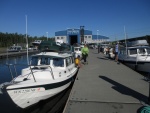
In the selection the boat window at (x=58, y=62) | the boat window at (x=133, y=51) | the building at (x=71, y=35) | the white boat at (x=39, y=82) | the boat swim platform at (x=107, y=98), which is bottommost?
the boat swim platform at (x=107, y=98)

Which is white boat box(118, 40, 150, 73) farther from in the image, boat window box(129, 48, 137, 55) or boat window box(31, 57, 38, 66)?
boat window box(31, 57, 38, 66)

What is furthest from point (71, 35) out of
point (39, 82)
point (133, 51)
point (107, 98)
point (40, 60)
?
point (107, 98)

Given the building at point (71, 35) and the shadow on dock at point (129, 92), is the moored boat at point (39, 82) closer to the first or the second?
the shadow on dock at point (129, 92)

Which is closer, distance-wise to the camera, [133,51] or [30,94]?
[30,94]

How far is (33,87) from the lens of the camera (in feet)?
24.1

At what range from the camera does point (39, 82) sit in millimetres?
7680

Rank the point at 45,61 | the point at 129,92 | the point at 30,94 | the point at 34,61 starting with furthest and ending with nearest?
the point at 34,61 → the point at 45,61 → the point at 129,92 → the point at 30,94

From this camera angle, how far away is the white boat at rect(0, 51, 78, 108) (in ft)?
23.3

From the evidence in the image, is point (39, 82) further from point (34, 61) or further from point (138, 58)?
point (138, 58)

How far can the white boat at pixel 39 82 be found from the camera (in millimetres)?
7113

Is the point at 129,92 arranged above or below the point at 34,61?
below

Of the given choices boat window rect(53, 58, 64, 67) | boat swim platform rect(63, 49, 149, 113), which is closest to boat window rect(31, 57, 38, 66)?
boat window rect(53, 58, 64, 67)

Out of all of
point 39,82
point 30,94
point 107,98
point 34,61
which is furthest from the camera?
point 34,61

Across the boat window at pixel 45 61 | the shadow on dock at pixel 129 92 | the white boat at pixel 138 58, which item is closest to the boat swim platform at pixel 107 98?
the shadow on dock at pixel 129 92
